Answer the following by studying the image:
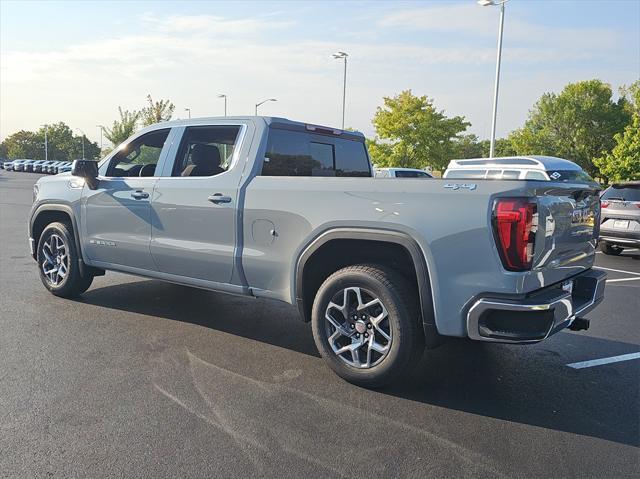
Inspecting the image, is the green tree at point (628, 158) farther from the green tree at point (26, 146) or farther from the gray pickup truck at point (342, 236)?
the green tree at point (26, 146)

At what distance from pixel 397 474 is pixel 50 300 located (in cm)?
463

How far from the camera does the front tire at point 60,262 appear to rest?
583 centimetres

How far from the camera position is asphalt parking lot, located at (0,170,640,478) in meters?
2.83

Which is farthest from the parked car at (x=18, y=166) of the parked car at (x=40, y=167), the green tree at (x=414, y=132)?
the green tree at (x=414, y=132)

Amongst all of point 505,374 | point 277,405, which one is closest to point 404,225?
point 277,405

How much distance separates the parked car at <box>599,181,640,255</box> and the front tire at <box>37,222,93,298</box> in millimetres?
9162

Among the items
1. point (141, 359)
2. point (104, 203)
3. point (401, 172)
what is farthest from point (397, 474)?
point (401, 172)

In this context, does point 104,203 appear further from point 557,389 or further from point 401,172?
point 401,172

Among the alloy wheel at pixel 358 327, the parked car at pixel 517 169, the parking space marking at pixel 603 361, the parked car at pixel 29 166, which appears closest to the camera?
the alloy wheel at pixel 358 327

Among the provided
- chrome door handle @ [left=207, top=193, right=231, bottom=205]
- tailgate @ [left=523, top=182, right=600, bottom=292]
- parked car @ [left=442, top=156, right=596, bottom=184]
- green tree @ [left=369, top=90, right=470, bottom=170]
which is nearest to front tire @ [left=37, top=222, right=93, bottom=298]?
chrome door handle @ [left=207, top=193, right=231, bottom=205]

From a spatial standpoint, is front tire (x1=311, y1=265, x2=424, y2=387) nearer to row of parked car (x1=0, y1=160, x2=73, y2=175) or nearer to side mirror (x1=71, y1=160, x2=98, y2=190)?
side mirror (x1=71, y1=160, x2=98, y2=190)

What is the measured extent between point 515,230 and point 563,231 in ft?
2.03

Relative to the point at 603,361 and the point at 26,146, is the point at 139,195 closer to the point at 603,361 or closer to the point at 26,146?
the point at 603,361

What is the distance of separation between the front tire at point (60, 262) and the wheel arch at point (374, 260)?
118 inches
